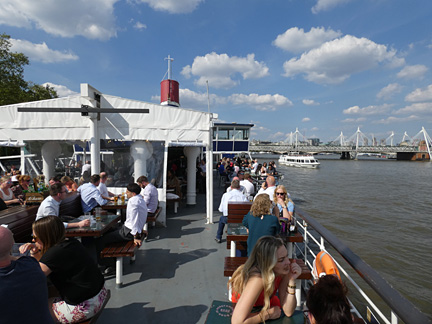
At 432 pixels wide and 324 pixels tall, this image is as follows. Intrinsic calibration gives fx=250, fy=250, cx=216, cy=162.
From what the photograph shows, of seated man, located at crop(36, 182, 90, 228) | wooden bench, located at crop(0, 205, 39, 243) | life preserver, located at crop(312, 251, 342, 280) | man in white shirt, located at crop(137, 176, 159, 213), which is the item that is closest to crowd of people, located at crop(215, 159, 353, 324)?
life preserver, located at crop(312, 251, 342, 280)

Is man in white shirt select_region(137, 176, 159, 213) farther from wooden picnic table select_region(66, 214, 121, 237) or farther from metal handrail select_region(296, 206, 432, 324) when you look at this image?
metal handrail select_region(296, 206, 432, 324)

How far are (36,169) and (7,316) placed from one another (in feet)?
22.4

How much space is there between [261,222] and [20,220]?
3.76 m

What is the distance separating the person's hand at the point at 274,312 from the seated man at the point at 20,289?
1.61 metres

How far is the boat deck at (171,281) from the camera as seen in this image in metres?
3.03

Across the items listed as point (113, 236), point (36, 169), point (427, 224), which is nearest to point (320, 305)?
point (113, 236)

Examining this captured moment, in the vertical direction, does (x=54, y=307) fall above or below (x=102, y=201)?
below

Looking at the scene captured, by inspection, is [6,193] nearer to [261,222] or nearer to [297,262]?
[261,222]

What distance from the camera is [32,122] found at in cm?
648

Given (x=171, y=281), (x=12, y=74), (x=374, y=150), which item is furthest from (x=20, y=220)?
(x=374, y=150)

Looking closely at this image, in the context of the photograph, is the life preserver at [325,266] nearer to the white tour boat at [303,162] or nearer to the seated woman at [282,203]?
the seated woman at [282,203]

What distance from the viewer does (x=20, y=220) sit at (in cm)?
396

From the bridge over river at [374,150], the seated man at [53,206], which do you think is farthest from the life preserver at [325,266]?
the bridge over river at [374,150]

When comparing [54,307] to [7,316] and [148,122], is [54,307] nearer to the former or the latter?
[7,316]
